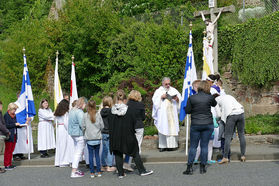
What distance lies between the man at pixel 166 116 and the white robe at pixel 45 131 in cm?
311

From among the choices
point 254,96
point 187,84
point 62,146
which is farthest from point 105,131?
point 254,96

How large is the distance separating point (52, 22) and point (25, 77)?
13007mm

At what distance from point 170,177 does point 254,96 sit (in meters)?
7.75

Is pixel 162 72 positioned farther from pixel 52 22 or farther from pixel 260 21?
pixel 52 22

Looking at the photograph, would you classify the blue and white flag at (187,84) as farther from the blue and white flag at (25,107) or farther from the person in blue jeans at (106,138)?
the blue and white flag at (25,107)

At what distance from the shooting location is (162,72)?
16031mm

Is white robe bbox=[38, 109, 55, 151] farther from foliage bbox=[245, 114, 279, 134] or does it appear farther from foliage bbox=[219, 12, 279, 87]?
foliage bbox=[219, 12, 279, 87]

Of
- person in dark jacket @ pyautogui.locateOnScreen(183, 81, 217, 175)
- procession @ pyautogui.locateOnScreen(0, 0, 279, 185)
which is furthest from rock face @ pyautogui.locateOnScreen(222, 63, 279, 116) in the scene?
person in dark jacket @ pyautogui.locateOnScreen(183, 81, 217, 175)

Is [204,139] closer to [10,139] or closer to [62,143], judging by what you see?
[62,143]

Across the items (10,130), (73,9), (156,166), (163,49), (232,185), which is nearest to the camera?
(232,185)

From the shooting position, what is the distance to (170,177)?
26.1ft

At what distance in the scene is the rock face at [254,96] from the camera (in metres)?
14.1

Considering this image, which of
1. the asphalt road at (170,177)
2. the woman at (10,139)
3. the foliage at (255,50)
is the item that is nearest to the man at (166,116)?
the asphalt road at (170,177)

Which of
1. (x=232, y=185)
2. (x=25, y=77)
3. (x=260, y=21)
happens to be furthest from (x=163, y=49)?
(x=232, y=185)
